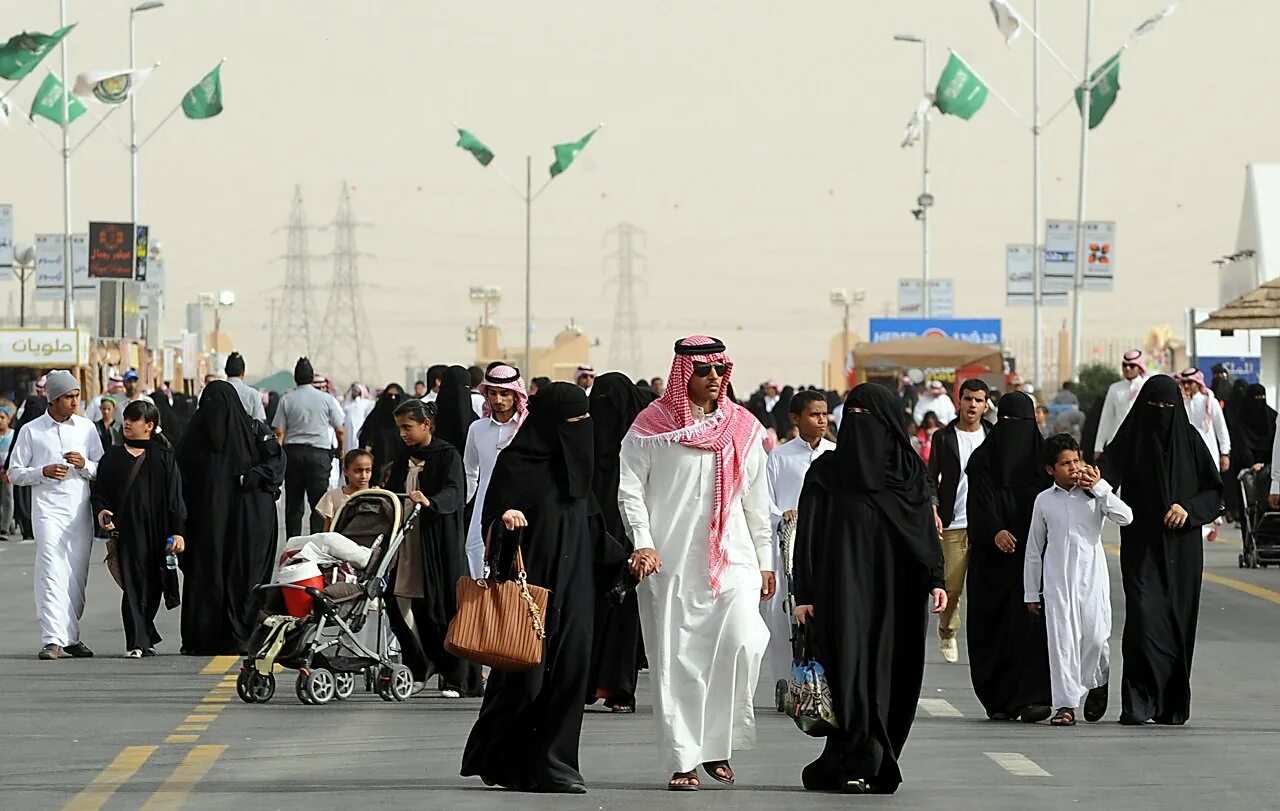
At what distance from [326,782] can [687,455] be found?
1.88 m

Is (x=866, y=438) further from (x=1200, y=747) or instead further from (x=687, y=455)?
(x=1200, y=747)

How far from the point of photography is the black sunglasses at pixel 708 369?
32.3 feet

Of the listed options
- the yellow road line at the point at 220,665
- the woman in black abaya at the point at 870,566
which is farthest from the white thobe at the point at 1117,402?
the woman in black abaya at the point at 870,566

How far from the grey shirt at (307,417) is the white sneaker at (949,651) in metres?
9.03

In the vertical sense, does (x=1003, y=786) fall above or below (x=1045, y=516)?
below

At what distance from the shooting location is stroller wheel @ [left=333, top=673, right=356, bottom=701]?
13.2 metres

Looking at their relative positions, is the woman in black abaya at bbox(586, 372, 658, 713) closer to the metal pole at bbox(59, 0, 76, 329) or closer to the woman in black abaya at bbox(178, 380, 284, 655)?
the woman in black abaya at bbox(178, 380, 284, 655)

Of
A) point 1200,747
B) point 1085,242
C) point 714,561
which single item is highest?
point 1085,242

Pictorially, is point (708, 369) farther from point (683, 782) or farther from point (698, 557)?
point (683, 782)

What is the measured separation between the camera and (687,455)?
991cm

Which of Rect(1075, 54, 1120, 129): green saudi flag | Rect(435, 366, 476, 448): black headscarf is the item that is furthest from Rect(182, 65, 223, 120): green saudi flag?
Rect(435, 366, 476, 448): black headscarf

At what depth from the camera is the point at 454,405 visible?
17.8m

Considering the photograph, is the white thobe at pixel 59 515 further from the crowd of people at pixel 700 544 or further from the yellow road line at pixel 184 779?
the yellow road line at pixel 184 779

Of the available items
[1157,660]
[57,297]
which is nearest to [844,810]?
[1157,660]
